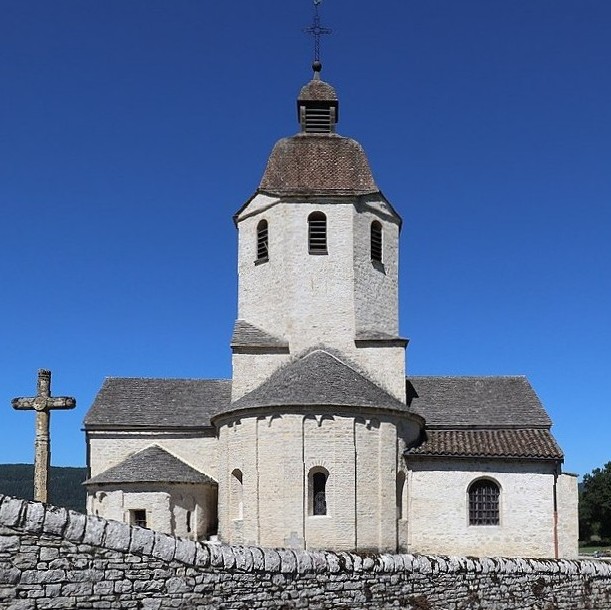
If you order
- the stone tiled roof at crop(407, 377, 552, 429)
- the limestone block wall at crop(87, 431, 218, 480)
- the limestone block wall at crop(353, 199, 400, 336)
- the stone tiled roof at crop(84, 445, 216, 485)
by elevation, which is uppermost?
the limestone block wall at crop(353, 199, 400, 336)

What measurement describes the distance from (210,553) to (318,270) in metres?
18.6

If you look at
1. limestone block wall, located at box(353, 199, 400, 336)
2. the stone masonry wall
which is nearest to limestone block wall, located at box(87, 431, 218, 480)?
limestone block wall, located at box(353, 199, 400, 336)

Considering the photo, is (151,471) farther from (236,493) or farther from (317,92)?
(317,92)

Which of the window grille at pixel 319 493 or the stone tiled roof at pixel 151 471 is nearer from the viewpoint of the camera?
the window grille at pixel 319 493

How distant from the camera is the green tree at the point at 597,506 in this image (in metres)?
60.0

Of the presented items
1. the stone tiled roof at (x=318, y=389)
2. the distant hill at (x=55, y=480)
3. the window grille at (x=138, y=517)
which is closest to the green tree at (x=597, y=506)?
the stone tiled roof at (x=318, y=389)

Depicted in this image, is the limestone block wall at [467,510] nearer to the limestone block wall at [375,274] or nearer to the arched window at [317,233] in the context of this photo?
the limestone block wall at [375,274]

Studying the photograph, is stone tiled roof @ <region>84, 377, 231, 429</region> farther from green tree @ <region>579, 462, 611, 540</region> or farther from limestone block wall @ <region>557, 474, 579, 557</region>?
green tree @ <region>579, 462, 611, 540</region>

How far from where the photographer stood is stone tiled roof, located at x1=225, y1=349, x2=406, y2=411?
24859mm

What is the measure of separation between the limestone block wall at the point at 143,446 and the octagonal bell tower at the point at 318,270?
316cm

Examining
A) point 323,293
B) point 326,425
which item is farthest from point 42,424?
point 323,293

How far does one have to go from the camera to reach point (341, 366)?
27.2 meters

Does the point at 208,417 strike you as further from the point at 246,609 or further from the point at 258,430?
the point at 246,609

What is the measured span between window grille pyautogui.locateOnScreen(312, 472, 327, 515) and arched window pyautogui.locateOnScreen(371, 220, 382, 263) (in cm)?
879
